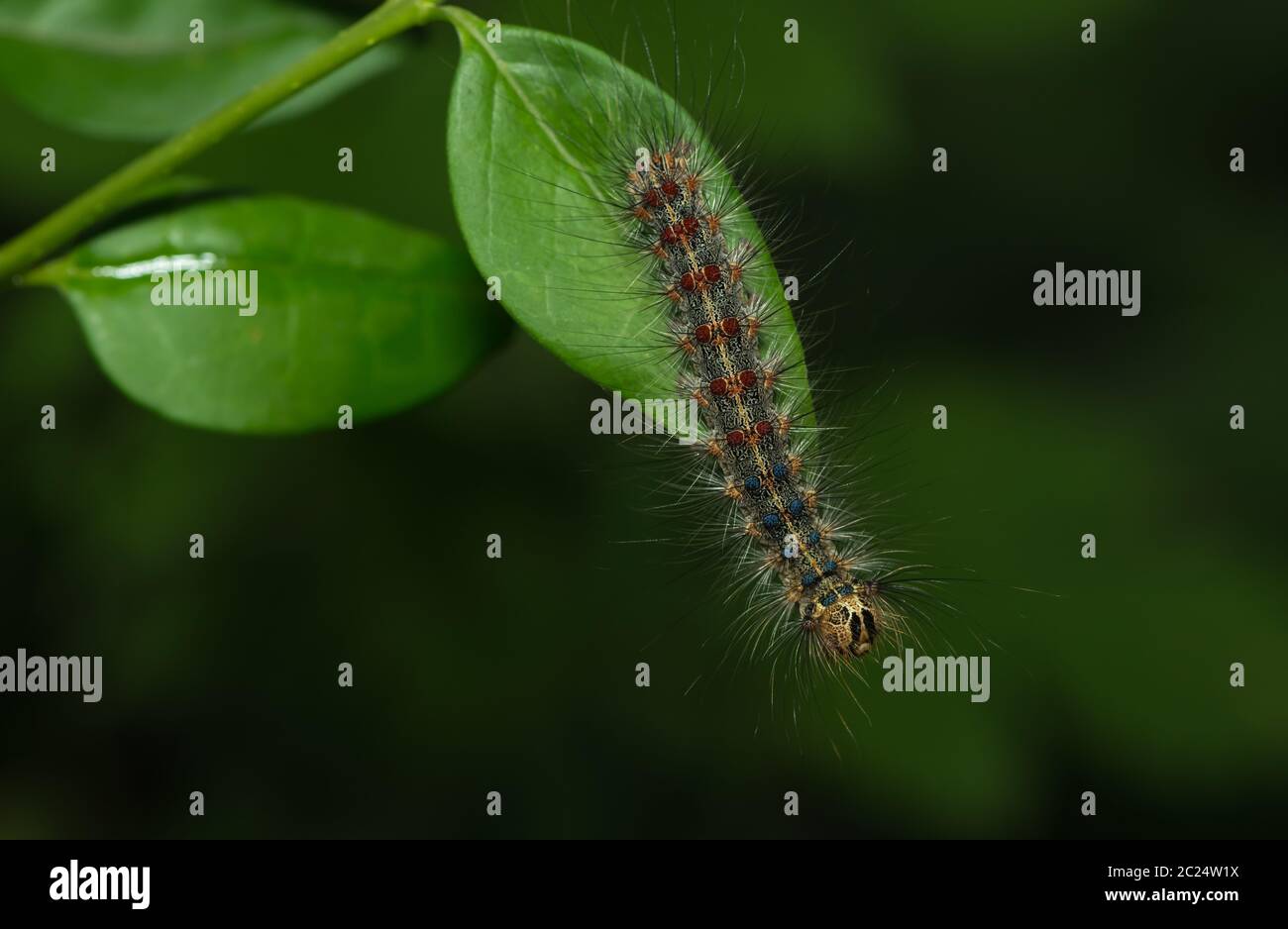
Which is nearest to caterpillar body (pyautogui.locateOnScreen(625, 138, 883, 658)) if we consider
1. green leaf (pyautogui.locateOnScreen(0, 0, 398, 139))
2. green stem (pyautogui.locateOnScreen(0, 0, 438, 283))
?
green stem (pyautogui.locateOnScreen(0, 0, 438, 283))

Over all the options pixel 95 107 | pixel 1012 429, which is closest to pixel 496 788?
pixel 1012 429

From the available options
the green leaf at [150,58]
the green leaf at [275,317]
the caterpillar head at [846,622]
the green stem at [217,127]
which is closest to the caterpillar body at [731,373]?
the caterpillar head at [846,622]

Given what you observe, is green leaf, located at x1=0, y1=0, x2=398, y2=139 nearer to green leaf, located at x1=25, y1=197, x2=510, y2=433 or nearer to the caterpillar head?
green leaf, located at x1=25, y1=197, x2=510, y2=433

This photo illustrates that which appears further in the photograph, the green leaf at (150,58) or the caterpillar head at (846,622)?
the caterpillar head at (846,622)

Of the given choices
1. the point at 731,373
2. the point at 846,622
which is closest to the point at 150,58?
the point at 731,373

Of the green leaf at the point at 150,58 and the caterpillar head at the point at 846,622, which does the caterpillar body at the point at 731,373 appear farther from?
the green leaf at the point at 150,58

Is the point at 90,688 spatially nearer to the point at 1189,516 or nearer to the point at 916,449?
the point at 916,449
